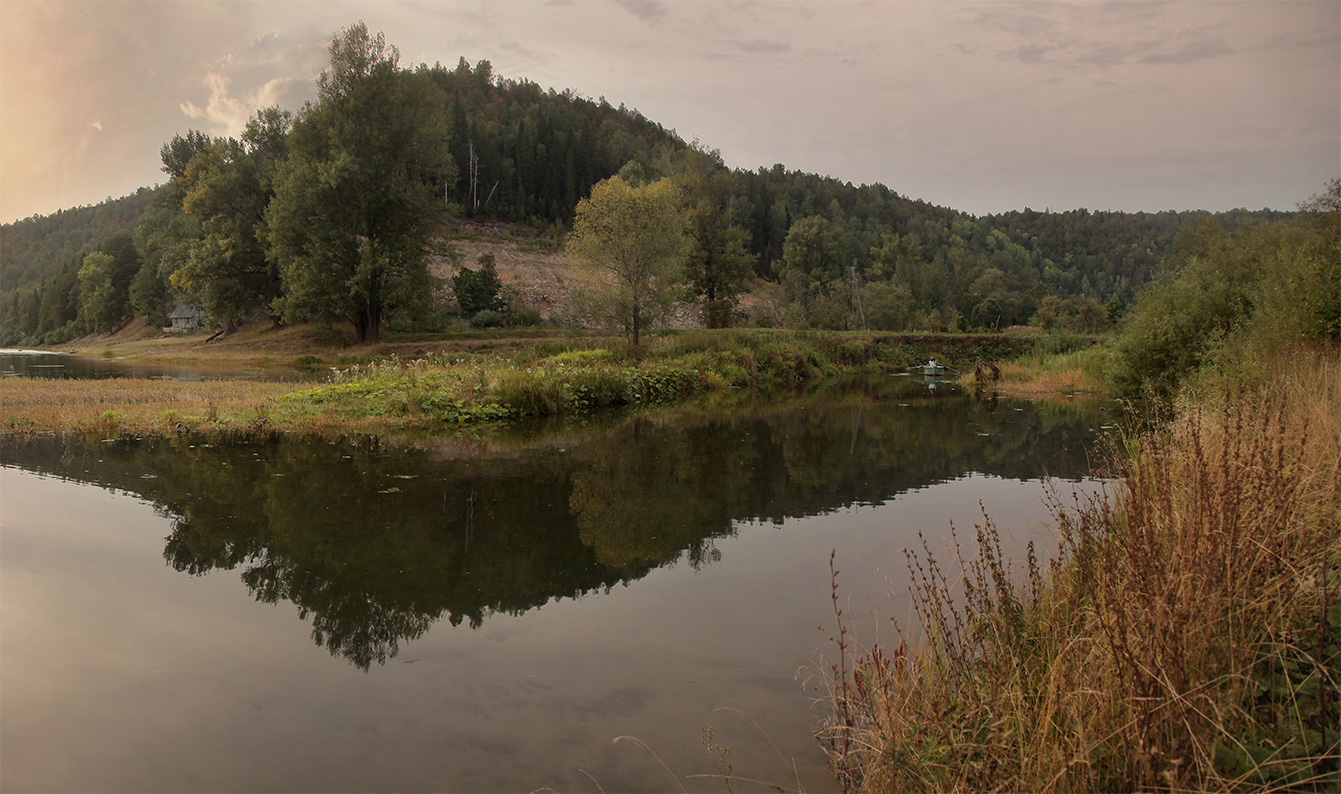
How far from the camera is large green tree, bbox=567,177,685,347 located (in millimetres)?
33531

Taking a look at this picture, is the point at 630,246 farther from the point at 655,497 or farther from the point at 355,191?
the point at 655,497

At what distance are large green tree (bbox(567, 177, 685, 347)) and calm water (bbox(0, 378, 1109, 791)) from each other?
2169 centimetres

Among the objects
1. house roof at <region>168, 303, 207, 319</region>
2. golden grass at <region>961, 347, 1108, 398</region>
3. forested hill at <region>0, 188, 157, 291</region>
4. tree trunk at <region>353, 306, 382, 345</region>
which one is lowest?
golden grass at <region>961, 347, 1108, 398</region>

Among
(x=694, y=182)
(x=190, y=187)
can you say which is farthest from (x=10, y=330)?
(x=694, y=182)

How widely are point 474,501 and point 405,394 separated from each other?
828cm

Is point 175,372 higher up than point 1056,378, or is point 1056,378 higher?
point 175,372

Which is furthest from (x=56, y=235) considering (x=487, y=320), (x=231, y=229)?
(x=487, y=320)

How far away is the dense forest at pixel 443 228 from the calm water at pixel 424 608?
27.6 meters

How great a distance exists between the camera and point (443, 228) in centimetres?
6850

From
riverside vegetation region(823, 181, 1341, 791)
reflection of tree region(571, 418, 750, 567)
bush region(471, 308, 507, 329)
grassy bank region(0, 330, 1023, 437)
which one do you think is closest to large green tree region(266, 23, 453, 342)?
grassy bank region(0, 330, 1023, 437)

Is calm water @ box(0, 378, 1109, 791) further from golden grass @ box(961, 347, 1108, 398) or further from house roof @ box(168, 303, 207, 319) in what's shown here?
house roof @ box(168, 303, 207, 319)

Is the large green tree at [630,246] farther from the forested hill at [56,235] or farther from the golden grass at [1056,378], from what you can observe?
the forested hill at [56,235]

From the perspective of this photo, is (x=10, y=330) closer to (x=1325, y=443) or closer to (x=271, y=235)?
(x=271, y=235)

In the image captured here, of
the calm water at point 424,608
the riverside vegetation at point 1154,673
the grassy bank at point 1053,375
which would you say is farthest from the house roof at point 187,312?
the riverside vegetation at point 1154,673
